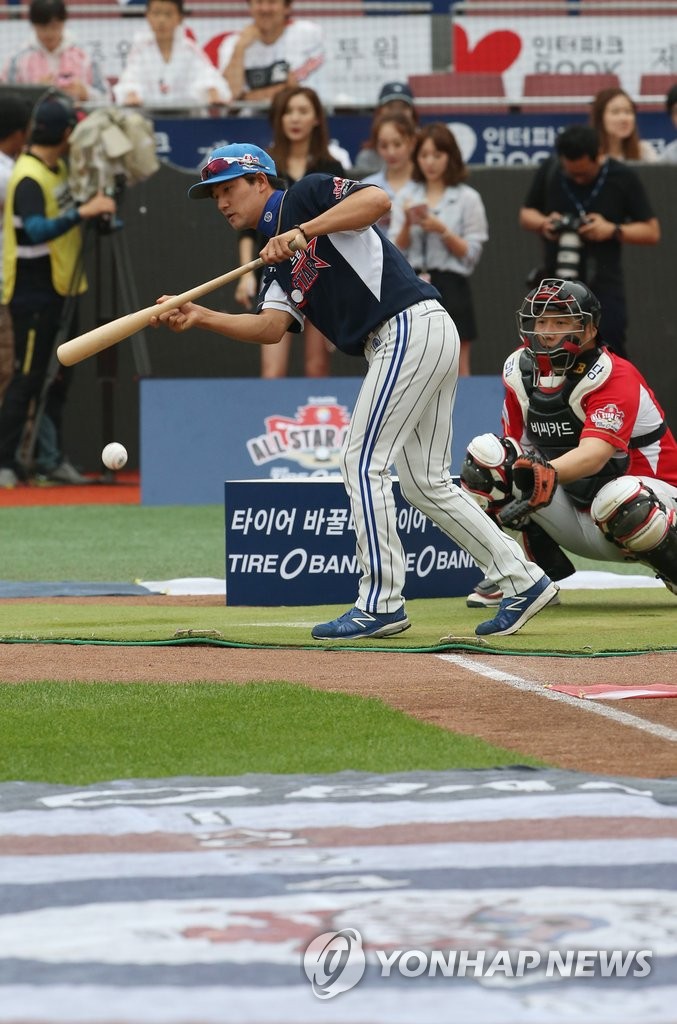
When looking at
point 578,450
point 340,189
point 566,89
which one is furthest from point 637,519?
point 566,89

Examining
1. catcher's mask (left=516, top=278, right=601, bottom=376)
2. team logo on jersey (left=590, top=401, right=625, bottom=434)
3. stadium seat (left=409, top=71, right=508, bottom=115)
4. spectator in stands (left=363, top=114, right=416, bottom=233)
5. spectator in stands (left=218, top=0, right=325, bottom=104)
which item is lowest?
team logo on jersey (left=590, top=401, right=625, bottom=434)

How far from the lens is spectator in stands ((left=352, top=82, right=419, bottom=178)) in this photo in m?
13.0

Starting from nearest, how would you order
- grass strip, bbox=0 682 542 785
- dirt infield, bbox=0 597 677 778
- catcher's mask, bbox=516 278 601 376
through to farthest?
grass strip, bbox=0 682 542 785, dirt infield, bbox=0 597 677 778, catcher's mask, bbox=516 278 601 376

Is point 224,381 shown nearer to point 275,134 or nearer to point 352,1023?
point 275,134

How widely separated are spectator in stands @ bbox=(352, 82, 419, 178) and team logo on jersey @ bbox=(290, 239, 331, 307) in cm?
648

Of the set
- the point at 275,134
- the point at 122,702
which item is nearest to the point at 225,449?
the point at 275,134

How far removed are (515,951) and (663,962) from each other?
237 millimetres

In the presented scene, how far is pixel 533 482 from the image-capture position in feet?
23.4

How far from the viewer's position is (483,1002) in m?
2.48

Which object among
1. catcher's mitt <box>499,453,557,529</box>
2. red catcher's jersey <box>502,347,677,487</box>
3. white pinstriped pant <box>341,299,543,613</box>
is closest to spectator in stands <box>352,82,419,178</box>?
red catcher's jersey <box>502,347,677,487</box>

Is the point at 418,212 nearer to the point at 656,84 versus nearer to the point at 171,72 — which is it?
the point at 171,72

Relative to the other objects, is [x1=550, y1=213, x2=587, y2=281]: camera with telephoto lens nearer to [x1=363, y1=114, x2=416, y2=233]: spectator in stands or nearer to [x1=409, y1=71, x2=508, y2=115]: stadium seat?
[x1=363, y1=114, x2=416, y2=233]: spectator in stands

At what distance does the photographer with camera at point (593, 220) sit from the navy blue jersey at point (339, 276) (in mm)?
5846

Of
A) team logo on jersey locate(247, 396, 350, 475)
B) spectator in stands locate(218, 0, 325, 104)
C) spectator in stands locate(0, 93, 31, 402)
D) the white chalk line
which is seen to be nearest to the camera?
the white chalk line
